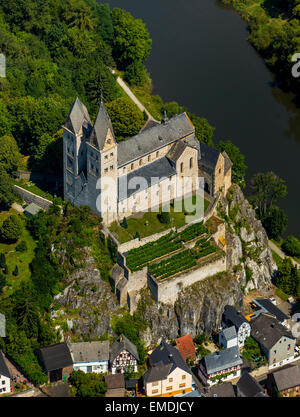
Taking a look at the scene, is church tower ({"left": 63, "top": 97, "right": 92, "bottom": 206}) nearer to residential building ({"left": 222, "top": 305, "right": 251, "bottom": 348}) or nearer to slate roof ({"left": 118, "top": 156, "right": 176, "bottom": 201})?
slate roof ({"left": 118, "top": 156, "right": 176, "bottom": 201})

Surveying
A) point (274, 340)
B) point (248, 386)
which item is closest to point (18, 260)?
point (248, 386)

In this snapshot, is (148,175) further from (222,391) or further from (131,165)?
(222,391)

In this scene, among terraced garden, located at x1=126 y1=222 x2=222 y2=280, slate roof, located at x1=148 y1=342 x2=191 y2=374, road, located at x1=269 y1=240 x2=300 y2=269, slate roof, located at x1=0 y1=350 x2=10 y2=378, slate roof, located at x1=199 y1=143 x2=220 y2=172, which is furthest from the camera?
road, located at x1=269 y1=240 x2=300 y2=269

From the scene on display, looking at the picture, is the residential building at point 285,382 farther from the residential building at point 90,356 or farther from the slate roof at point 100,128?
the slate roof at point 100,128

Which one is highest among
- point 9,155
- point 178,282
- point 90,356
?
point 9,155

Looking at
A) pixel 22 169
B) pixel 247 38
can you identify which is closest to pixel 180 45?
pixel 247 38

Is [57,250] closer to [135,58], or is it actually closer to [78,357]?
[78,357]

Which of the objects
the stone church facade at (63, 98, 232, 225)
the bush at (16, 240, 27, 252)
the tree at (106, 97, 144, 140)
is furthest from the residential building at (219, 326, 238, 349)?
the tree at (106, 97, 144, 140)
